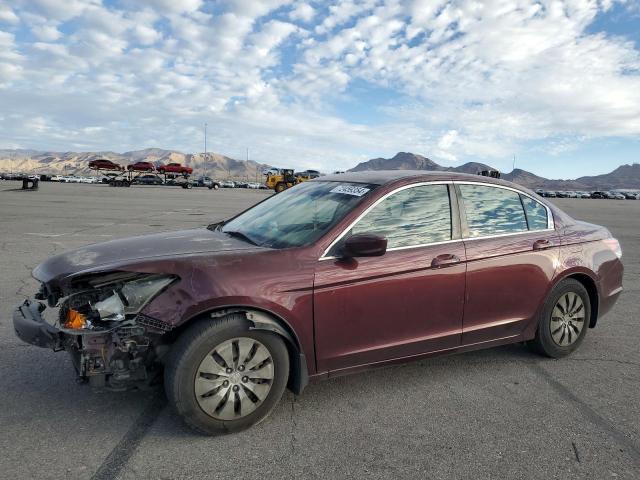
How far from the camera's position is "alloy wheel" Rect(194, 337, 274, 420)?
2.88 m

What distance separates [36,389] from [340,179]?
2.78 metres

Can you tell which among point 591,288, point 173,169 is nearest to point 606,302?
point 591,288

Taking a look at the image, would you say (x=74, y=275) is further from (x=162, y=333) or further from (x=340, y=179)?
(x=340, y=179)

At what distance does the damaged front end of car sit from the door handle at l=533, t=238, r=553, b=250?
2.86 m

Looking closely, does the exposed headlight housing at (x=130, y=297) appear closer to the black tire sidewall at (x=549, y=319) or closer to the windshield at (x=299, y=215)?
the windshield at (x=299, y=215)

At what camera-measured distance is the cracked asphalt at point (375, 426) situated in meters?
2.64

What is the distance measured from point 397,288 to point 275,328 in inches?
35.7

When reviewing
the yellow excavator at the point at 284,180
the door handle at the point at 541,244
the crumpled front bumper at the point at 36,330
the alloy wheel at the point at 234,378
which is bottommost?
the alloy wheel at the point at 234,378

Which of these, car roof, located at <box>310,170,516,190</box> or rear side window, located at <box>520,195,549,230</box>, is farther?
rear side window, located at <box>520,195,549,230</box>

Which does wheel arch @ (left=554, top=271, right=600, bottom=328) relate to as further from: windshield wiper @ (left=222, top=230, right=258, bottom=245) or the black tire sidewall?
windshield wiper @ (left=222, top=230, right=258, bottom=245)

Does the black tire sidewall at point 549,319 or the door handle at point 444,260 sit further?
the black tire sidewall at point 549,319

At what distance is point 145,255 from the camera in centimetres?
314

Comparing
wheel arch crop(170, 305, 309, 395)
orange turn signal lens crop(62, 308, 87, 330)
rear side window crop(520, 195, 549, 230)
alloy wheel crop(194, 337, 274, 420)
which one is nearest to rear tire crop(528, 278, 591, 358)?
rear side window crop(520, 195, 549, 230)

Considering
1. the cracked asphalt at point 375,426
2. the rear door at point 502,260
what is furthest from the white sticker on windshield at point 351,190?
the cracked asphalt at point 375,426
